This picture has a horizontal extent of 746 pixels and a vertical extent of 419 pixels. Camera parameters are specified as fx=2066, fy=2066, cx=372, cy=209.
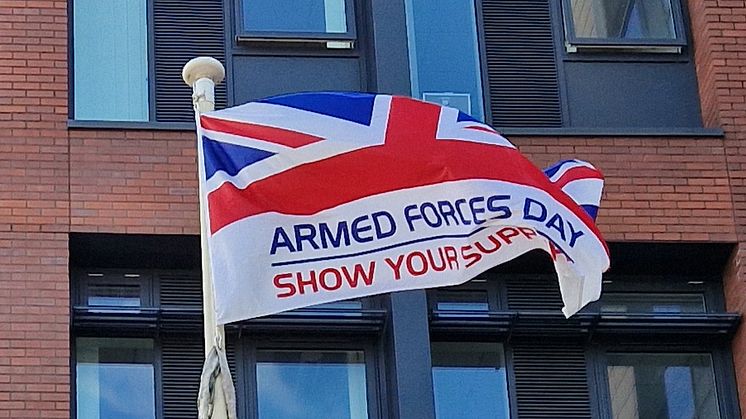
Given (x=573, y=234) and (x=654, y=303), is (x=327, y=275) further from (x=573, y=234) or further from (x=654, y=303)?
(x=654, y=303)

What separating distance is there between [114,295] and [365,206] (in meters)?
4.23

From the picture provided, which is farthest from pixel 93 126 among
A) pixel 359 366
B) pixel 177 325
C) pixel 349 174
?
pixel 349 174

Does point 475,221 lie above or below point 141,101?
below

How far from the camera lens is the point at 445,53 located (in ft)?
57.7

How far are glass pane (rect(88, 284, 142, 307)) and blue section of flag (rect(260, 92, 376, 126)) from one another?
370 cm

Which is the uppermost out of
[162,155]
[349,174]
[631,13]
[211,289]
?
[631,13]

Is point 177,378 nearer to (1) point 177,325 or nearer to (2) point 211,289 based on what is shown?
(1) point 177,325

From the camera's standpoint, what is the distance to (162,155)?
16.5 m

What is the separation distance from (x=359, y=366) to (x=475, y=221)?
3831 millimetres

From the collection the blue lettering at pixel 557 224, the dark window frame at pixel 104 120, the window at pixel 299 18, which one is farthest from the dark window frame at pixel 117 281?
the blue lettering at pixel 557 224

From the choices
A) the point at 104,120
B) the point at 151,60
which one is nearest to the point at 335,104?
the point at 104,120

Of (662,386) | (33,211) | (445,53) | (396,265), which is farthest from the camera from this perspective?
(445,53)

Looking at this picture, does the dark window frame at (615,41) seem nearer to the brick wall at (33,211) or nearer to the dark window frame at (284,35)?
the dark window frame at (284,35)

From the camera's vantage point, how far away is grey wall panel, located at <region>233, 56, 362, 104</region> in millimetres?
17172
